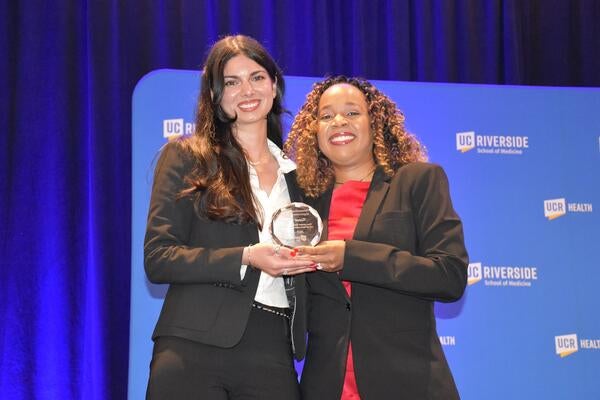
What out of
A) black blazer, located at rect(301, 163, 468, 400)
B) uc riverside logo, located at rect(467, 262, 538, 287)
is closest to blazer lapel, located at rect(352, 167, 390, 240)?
black blazer, located at rect(301, 163, 468, 400)

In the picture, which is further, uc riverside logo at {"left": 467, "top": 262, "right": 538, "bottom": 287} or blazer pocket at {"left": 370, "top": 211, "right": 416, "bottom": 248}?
uc riverside logo at {"left": 467, "top": 262, "right": 538, "bottom": 287}

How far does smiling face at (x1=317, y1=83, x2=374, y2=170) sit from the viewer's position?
270 cm

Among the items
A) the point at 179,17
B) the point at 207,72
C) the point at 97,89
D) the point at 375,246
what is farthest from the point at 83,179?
the point at 375,246

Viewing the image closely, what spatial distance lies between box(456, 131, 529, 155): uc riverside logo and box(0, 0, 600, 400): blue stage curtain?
1.20 metres

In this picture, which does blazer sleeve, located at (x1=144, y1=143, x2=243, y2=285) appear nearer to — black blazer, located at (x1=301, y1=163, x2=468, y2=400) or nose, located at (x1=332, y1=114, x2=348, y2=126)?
black blazer, located at (x1=301, y1=163, x2=468, y2=400)

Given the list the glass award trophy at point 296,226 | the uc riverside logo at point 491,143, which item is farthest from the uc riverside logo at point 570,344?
the glass award trophy at point 296,226

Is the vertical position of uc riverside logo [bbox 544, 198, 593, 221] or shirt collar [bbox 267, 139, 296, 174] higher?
shirt collar [bbox 267, 139, 296, 174]

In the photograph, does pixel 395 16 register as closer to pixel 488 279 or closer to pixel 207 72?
pixel 488 279

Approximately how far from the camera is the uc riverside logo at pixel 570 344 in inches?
151

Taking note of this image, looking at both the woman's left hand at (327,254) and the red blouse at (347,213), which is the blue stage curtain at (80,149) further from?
the woman's left hand at (327,254)

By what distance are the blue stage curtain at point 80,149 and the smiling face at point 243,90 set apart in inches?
78.2

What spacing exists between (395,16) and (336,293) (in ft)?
10.1

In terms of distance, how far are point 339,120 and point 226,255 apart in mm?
742

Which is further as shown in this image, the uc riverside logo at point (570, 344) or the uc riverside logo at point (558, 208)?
the uc riverside logo at point (558, 208)
